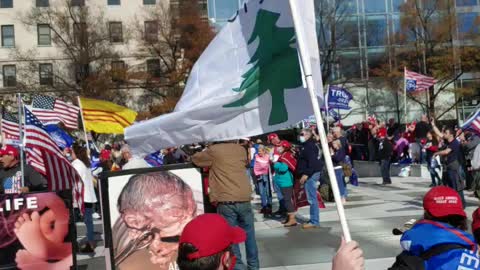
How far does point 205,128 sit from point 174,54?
47.9m

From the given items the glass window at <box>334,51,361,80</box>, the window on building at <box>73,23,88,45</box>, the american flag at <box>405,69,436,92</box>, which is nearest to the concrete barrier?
the american flag at <box>405,69,436,92</box>

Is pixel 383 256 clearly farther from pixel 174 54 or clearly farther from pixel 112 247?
pixel 174 54

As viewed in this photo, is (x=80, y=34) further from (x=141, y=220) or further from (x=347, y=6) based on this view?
(x=141, y=220)

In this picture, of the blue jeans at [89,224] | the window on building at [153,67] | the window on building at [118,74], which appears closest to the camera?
the blue jeans at [89,224]

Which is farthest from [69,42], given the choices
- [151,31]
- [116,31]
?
[151,31]

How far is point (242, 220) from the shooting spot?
660cm

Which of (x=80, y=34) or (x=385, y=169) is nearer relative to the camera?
(x=385, y=169)

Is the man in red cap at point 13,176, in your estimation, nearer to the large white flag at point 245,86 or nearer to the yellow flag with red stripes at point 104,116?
the yellow flag with red stripes at point 104,116

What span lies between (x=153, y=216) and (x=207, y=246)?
12.1ft

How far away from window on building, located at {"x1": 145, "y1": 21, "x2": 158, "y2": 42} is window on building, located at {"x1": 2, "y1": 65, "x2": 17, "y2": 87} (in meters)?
12.7

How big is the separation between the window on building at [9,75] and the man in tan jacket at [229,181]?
52714 mm

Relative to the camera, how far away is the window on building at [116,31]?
5631 cm

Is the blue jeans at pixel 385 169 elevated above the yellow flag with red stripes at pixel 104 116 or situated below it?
below

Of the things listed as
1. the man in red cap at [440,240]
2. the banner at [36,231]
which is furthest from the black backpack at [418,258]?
the banner at [36,231]
